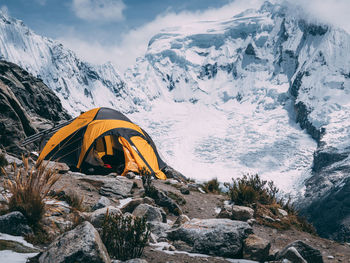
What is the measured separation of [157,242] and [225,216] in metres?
3.00

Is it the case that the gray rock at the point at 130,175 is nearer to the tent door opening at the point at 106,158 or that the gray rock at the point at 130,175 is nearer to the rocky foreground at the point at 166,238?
the tent door opening at the point at 106,158

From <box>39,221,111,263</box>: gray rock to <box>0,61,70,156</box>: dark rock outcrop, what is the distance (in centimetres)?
877

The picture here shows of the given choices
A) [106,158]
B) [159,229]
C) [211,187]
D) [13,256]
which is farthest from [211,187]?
[13,256]

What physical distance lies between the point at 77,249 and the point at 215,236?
2.79m

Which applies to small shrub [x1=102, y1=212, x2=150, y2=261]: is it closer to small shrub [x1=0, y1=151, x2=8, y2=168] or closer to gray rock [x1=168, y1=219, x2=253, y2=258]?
gray rock [x1=168, y1=219, x2=253, y2=258]

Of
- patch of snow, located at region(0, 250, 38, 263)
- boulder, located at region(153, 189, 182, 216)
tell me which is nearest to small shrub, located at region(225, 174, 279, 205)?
boulder, located at region(153, 189, 182, 216)

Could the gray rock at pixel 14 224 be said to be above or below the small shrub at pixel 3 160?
below

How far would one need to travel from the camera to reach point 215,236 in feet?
19.2

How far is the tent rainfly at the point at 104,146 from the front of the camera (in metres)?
13.8

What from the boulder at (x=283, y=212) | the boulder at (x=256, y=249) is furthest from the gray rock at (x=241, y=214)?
the boulder at (x=256, y=249)

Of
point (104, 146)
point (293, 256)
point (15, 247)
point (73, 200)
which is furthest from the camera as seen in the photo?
point (104, 146)

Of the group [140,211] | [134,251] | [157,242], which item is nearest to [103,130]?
[140,211]

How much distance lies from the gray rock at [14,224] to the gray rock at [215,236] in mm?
2778

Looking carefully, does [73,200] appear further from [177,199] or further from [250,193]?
[250,193]
